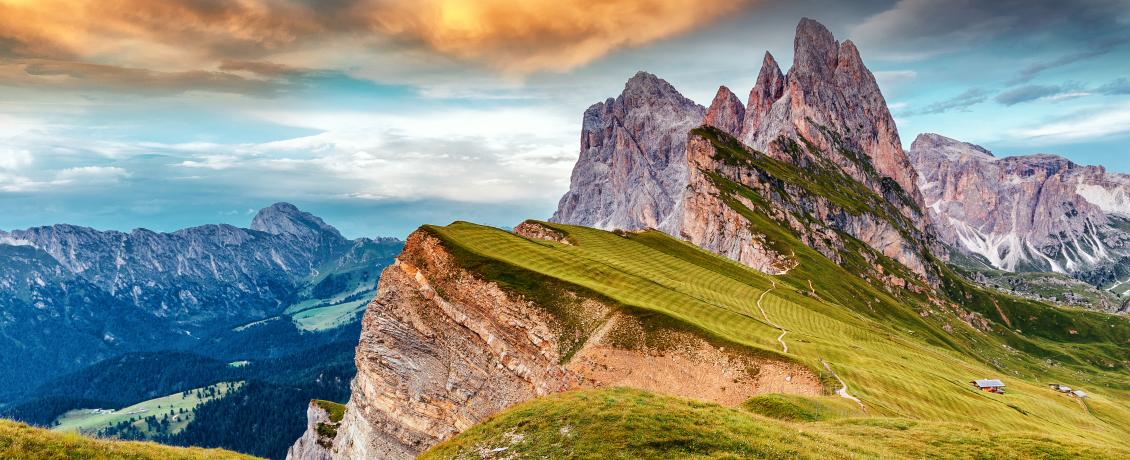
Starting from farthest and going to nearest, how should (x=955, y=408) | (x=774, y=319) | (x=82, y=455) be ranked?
(x=774, y=319), (x=955, y=408), (x=82, y=455)

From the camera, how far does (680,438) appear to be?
2658 centimetres

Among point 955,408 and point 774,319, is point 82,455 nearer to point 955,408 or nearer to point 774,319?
point 955,408

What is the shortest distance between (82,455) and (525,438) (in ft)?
60.0

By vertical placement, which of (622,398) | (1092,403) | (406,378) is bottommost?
(1092,403)

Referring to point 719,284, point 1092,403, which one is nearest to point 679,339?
point 719,284

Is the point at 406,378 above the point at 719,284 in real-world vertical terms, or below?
below

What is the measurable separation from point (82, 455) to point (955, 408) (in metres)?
70.8

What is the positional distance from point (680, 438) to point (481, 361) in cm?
4234

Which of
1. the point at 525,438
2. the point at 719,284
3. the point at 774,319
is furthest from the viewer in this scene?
the point at 719,284

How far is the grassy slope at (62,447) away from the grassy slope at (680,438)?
1264 centimetres

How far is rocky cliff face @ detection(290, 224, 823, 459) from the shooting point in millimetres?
60406

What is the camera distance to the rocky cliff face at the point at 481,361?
6041cm

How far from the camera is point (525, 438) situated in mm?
28688

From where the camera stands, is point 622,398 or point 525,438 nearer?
point 525,438
